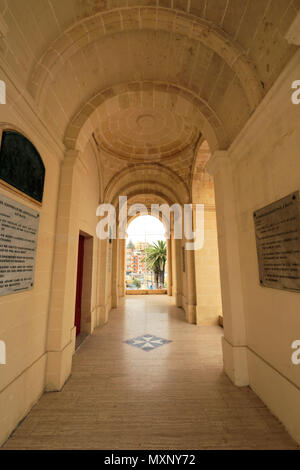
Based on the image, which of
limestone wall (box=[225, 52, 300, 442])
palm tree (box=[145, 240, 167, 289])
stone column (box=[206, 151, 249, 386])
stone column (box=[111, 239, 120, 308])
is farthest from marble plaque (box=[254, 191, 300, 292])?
palm tree (box=[145, 240, 167, 289])

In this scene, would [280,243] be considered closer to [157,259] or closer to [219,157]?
[219,157]

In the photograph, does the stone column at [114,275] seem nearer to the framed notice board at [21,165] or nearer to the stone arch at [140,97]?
the stone arch at [140,97]

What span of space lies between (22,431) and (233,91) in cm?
527

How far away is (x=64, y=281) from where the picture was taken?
300 centimetres

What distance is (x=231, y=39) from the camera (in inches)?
106

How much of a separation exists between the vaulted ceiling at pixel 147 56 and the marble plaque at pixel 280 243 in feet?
5.17

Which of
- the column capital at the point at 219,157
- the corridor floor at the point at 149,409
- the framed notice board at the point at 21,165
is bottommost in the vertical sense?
the corridor floor at the point at 149,409

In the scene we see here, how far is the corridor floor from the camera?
1.88m

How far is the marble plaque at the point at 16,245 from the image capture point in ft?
6.21

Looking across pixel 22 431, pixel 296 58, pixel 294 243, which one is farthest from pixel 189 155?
pixel 22 431

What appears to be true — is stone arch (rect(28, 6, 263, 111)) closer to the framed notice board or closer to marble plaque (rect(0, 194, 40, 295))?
the framed notice board

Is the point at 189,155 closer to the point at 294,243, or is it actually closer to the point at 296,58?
the point at 296,58

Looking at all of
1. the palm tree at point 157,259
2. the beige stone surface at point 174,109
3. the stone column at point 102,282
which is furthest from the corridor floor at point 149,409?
the palm tree at point 157,259

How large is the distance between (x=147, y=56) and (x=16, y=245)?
12.2 ft
